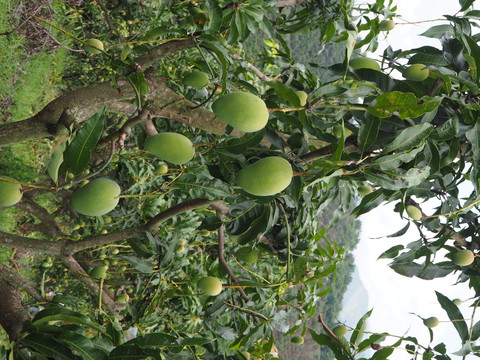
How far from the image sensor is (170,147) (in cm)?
133

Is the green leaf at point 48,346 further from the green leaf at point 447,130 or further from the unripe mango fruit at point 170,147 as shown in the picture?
the green leaf at point 447,130

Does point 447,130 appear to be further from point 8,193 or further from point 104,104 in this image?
point 8,193

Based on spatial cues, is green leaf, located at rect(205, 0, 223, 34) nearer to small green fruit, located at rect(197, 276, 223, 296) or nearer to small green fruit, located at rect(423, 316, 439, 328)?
small green fruit, located at rect(197, 276, 223, 296)

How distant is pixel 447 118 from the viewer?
3.90 feet

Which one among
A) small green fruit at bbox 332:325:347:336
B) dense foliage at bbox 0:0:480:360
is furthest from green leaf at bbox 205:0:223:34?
small green fruit at bbox 332:325:347:336

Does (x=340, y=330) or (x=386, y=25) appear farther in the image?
(x=386, y=25)

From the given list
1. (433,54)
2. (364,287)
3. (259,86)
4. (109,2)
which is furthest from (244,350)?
(364,287)

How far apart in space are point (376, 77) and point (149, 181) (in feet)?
5.79

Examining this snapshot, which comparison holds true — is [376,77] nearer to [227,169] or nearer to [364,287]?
[227,169]

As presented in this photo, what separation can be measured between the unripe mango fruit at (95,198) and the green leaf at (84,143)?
0.17 meters

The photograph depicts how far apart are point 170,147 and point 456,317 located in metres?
1.15

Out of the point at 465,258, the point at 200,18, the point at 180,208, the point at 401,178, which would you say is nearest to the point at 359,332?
the point at 465,258

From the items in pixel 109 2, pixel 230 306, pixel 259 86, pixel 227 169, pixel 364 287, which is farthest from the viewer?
pixel 364 287

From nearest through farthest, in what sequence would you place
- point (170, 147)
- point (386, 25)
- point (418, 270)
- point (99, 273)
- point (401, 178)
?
point (401, 178)
point (170, 147)
point (418, 270)
point (99, 273)
point (386, 25)
